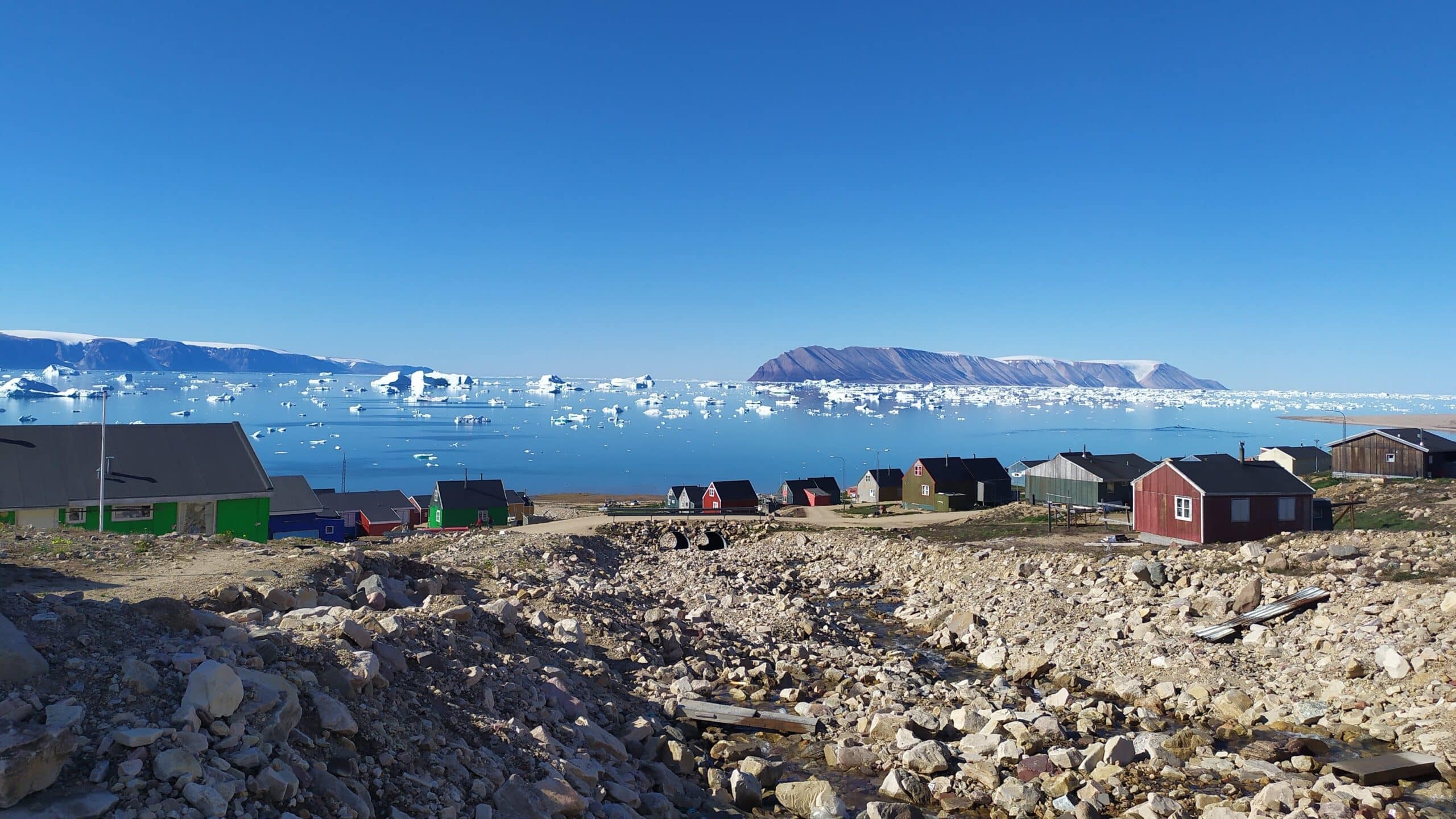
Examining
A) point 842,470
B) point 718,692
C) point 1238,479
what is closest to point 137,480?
point 718,692

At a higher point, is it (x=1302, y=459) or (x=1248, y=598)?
(x=1302, y=459)

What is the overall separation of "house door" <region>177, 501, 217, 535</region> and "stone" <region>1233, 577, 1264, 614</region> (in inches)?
1002

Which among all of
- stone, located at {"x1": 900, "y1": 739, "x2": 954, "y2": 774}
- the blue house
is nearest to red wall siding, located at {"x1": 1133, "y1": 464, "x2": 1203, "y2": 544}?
stone, located at {"x1": 900, "y1": 739, "x2": 954, "y2": 774}

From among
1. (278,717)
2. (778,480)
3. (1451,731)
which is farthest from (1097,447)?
(278,717)

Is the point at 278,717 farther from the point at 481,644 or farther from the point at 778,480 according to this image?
the point at 778,480

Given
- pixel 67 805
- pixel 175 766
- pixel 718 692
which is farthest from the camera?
pixel 718 692

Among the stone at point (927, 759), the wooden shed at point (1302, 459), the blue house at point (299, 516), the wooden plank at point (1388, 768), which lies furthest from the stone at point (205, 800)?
the wooden shed at point (1302, 459)

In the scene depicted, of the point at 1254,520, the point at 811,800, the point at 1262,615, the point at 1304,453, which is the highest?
the point at 1304,453

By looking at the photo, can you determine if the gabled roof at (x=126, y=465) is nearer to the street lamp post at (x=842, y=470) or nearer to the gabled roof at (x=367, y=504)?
the gabled roof at (x=367, y=504)

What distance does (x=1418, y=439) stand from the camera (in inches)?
1832

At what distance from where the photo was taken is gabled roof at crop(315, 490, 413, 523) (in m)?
46.8

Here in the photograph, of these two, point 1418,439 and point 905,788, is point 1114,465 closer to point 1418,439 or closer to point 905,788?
point 1418,439

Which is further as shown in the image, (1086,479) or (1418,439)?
(1418,439)

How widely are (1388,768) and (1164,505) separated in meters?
19.8
